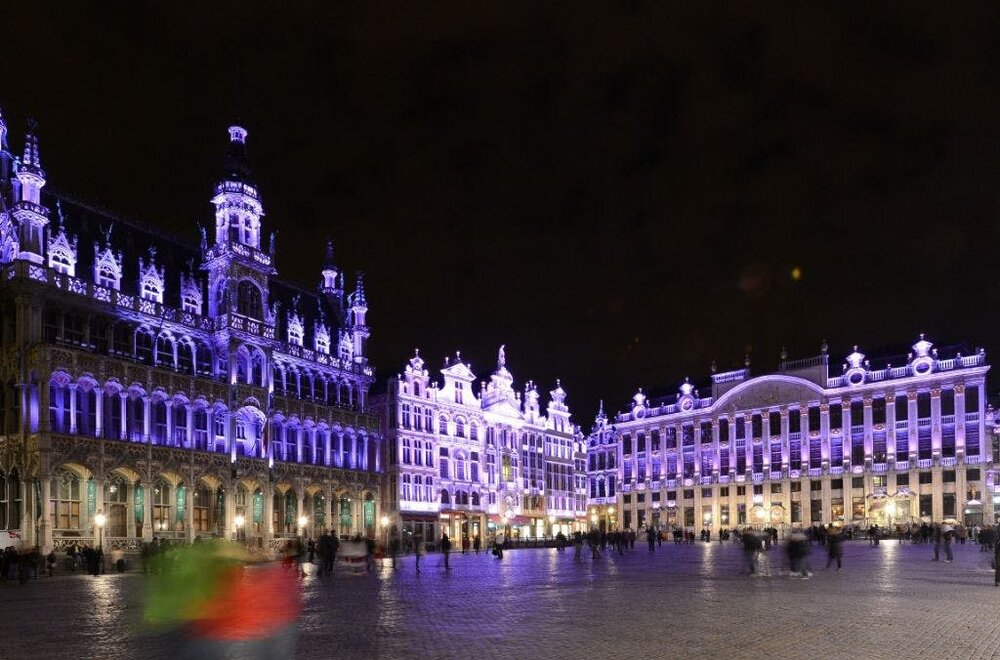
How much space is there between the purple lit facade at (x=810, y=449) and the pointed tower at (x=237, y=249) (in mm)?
65028

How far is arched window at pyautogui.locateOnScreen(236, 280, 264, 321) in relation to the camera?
67.9 metres

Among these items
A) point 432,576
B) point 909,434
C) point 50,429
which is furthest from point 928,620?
point 909,434

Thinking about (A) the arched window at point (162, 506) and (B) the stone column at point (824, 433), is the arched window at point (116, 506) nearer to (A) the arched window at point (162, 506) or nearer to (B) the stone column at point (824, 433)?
(A) the arched window at point (162, 506)

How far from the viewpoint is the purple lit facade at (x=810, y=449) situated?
96.4 m

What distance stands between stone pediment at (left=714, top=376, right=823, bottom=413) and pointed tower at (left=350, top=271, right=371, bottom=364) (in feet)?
169

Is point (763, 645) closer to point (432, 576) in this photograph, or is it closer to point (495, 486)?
point (432, 576)

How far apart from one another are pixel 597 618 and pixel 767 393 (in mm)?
96734

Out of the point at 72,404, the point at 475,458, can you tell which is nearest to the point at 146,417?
the point at 72,404

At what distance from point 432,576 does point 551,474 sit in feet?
240

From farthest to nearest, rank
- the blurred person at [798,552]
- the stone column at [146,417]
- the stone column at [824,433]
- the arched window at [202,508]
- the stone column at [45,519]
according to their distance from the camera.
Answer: the stone column at [824,433] → the arched window at [202,508] → the stone column at [146,417] → the stone column at [45,519] → the blurred person at [798,552]

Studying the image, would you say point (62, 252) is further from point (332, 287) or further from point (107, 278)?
point (332, 287)

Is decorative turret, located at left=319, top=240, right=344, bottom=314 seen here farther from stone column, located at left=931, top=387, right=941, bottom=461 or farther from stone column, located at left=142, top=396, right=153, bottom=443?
stone column, located at left=931, top=387, right=941, bottom=461

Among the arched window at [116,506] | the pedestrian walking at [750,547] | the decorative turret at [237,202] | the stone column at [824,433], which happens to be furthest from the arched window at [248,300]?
the stone column at [824,433]

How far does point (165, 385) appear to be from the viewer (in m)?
59.9
